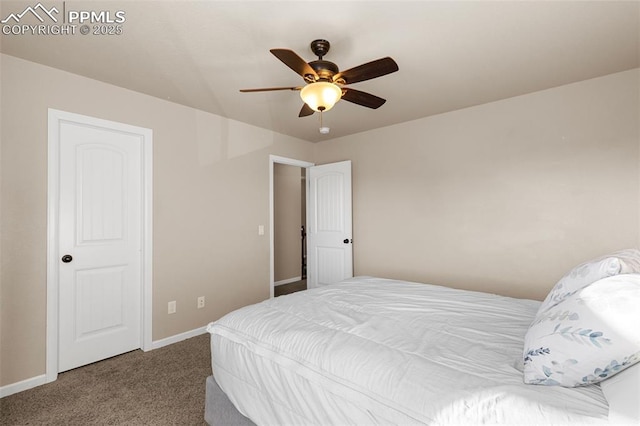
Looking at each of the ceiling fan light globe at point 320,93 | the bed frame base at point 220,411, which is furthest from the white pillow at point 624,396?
the ceiling fan light globe at point 320,93

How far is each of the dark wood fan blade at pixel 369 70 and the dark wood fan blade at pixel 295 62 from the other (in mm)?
161

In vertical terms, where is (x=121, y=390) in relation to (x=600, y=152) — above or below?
below

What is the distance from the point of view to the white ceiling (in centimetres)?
184

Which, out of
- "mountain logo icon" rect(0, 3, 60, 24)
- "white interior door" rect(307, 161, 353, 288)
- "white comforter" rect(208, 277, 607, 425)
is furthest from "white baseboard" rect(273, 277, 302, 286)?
"mountain logo icon" rect(0, 3, 60, 24)

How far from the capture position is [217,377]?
→ 69.3 inches

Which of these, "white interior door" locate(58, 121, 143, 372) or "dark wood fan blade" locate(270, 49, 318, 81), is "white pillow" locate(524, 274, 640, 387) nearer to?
"dark wood fan blade" locate(270, 49, 318, 81)

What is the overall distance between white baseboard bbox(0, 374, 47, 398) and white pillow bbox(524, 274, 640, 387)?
3.21 meters

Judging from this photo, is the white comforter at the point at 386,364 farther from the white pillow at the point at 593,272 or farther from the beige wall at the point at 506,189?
the beige wall at the point at 506,189

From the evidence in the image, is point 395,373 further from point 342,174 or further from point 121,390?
point 342,174

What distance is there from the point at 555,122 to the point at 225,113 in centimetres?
333

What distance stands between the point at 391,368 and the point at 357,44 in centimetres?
201

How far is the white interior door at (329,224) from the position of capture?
4.32 m

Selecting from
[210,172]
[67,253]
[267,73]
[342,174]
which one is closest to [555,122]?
[342,174]

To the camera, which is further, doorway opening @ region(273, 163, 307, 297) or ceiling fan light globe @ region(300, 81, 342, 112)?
doorway opening @ region(273, 163, 307, 297)
